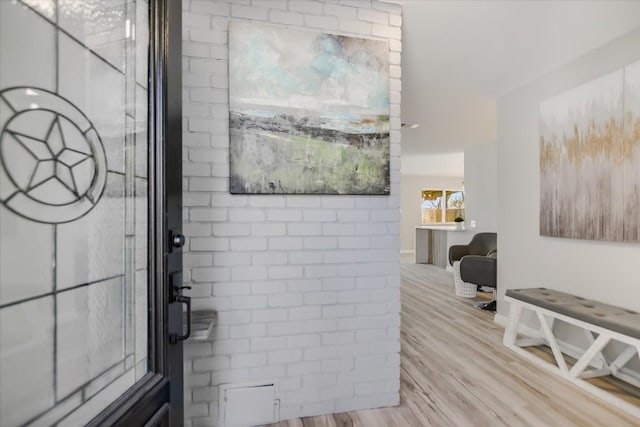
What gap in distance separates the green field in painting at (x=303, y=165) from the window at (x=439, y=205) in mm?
7860

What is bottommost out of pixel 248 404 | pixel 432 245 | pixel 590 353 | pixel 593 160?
pixel 248 404

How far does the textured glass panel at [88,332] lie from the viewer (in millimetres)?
634

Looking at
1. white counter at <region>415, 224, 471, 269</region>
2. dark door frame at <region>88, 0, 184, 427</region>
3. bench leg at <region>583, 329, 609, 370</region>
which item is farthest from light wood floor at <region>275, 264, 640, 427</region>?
white counter at <region>415, 224, 471, 269</region>

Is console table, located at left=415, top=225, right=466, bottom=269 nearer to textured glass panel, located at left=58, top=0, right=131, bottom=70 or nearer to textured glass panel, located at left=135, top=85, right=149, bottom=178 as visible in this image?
textured glass panel, located at left=135, top=85, right=149, bottom=178

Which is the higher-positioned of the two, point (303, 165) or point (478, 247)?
point (303, 165)

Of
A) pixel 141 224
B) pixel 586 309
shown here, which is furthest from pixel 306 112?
pixel 586 309

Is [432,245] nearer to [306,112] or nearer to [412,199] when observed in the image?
[412,199]

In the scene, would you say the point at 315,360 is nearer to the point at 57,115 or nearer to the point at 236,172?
the point at 236,172

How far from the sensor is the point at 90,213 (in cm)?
71

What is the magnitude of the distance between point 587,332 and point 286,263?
2255 millimetres

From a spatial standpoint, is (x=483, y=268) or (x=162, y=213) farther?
(x=483, y=268)

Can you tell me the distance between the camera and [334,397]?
1762mm

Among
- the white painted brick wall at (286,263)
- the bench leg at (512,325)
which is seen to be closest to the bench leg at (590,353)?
the bench leg at (512,325)

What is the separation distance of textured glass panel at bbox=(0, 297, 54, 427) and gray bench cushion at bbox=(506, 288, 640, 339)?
8.43 ft
